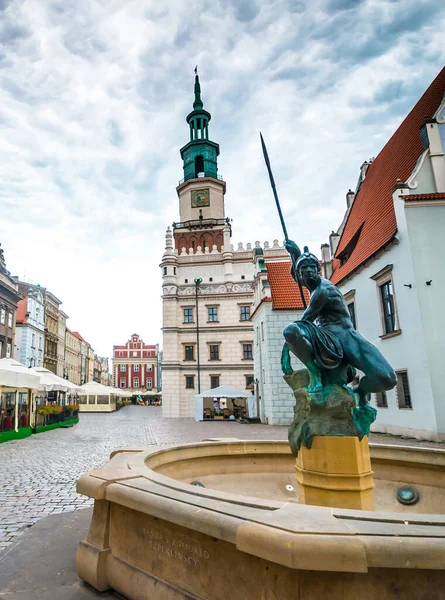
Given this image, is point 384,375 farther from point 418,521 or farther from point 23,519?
point 23,519

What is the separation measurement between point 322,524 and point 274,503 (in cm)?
47

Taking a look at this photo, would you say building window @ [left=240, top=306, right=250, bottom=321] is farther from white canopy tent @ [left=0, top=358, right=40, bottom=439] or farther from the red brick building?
the red brick building

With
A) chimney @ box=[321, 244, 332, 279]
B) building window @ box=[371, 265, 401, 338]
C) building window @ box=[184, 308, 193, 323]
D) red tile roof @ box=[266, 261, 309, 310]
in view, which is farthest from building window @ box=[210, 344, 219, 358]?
building window @ box=[371, 265, 401, 338]

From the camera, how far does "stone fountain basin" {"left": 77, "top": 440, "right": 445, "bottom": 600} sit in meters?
1.96

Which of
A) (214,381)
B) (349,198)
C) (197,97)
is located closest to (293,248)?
(349,198)

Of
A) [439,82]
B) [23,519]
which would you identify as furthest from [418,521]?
[439,82]

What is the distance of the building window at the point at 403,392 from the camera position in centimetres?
1505

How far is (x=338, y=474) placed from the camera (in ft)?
13.1

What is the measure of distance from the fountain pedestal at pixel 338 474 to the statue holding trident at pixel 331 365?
4.6 inches

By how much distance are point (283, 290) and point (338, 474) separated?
2053 cm

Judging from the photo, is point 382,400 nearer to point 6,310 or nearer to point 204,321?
point 204,321

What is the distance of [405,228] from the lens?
1462 cm

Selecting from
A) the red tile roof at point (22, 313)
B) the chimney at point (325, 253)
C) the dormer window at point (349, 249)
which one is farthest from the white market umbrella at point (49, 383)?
the red tile roof at point (22, 313)

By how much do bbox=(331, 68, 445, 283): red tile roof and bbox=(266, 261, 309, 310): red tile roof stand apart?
113 inches
